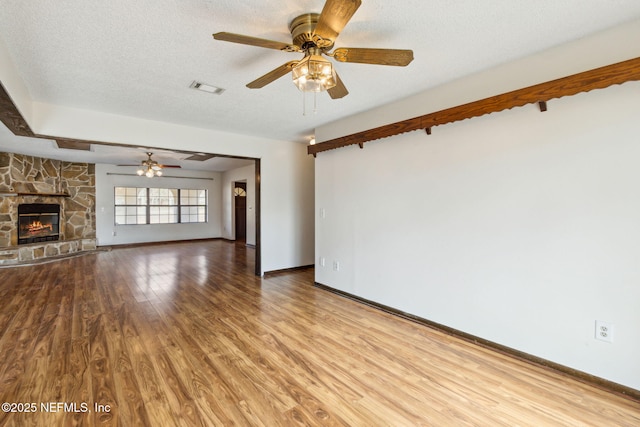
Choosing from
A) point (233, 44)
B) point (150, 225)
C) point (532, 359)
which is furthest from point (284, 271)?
point (150, 225)

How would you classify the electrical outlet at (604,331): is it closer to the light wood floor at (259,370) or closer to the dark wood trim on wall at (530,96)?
the light wood floor at (259,370)

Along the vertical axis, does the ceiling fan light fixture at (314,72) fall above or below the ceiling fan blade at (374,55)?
below

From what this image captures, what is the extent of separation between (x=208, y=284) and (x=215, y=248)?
13.0 ft

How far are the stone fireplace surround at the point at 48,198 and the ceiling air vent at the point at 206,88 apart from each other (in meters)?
6.07

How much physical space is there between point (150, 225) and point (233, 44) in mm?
8511

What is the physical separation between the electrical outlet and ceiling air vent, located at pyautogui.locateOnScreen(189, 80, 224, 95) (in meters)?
3.74

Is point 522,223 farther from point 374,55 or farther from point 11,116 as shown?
point 11,116

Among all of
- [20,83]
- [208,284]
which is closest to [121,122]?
[20,83]

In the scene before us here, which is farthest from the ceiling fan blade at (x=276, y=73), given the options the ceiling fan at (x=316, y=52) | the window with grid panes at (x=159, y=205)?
the window with grid panes at (x=159, y=205)

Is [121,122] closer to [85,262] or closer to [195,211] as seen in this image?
[85,262]

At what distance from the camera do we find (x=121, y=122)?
3727 mm

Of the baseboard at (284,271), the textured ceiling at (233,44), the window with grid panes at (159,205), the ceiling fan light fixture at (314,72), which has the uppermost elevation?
the textured ceiling at (233,44)

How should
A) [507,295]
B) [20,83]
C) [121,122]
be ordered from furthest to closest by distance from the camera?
[121,122]
[20,83]
[507,295]

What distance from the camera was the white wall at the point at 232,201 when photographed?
858 cm
